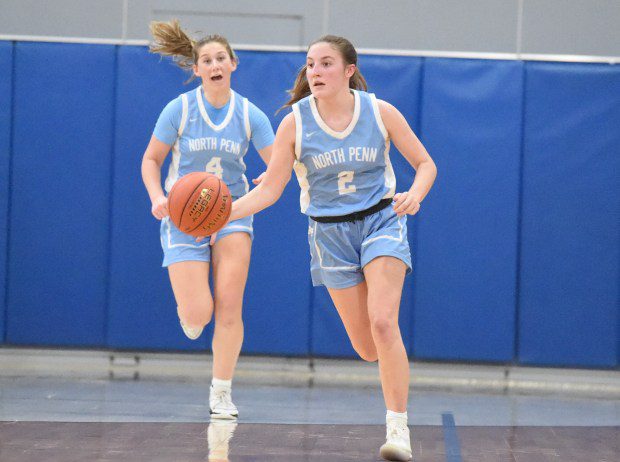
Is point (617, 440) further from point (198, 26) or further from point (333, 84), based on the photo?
point (198, 26)

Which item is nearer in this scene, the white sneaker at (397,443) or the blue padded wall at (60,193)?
the white sneaker at (397,443)

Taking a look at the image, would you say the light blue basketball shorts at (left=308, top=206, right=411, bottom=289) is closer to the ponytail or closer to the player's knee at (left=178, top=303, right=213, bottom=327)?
the player's knee at (left=178, top=303, right=213, bottom=327)

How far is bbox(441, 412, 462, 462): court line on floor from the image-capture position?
4.14 meters

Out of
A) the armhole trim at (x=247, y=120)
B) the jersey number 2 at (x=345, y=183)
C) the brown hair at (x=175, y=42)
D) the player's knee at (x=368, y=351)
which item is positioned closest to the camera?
the jersey number 2 at (x=345, y=183)

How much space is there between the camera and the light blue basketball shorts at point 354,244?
4012 mm

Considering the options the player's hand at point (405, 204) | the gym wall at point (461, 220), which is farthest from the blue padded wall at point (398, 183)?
the player's hand at point (405, 204)

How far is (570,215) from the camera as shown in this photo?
707 centimetres

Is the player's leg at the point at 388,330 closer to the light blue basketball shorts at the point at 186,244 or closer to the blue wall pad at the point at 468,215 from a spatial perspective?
the light blue basketball shorts at the point at 186,244

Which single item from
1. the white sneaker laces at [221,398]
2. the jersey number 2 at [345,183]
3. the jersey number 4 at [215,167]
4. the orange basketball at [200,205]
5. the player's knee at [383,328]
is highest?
the jersey number 4 at [215,167]

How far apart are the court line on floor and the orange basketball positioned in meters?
1.39

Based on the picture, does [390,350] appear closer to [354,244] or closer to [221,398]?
[354,244]

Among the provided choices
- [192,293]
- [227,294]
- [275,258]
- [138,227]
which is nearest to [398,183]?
[275,258]

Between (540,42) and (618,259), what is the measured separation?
67.7 inches

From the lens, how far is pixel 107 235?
7.22m
